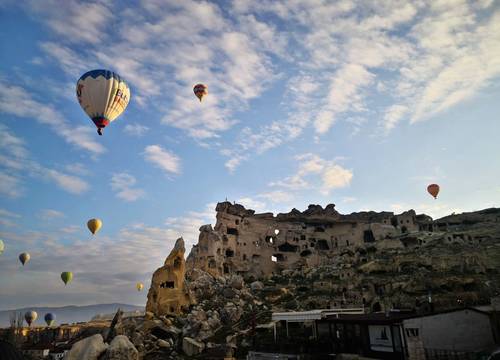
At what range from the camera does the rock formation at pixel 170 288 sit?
51438mm

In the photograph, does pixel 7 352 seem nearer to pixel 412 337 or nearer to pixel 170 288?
pixel 412 337

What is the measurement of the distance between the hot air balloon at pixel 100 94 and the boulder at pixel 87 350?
18601 mm

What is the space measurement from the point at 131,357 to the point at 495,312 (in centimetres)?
2713

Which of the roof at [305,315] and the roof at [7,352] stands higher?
the roof at [305,315]

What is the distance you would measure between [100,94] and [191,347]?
2666cm

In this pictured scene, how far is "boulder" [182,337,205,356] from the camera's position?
36.6 m

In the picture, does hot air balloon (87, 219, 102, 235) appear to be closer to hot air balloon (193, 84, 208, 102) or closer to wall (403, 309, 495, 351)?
hot air balloon (193, 84, 208, 102)

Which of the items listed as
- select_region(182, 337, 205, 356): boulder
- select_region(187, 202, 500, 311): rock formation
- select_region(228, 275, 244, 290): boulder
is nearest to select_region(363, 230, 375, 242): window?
select_region(187, 202, 500, 311): rock formation

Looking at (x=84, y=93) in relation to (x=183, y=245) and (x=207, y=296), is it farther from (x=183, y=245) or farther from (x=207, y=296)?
(x=207, y=296)

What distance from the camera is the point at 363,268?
60.3 m

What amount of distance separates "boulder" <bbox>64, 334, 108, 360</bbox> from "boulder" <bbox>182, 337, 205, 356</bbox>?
9.54m

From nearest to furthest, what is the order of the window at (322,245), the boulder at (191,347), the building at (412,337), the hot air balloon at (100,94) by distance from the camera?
the building at (412,337), the hot air balloon at (100,94), the boulder at (191,347), the window at (322,245)

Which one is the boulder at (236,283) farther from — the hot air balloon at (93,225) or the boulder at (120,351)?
the boulder at (120,351)

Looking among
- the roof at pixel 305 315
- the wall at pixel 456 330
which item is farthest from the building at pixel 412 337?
the roof at pixel 305 315
